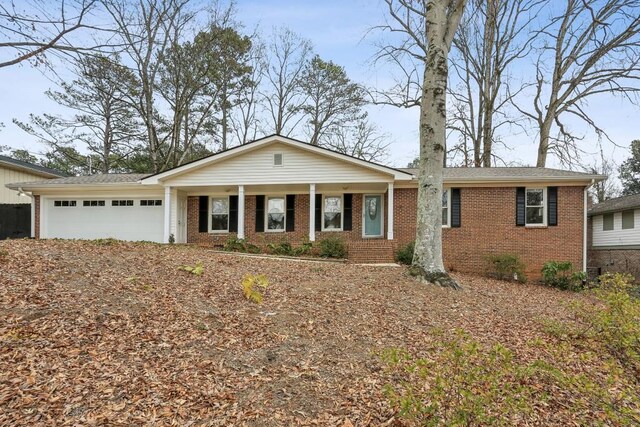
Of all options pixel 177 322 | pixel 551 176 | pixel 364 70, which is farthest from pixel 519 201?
pixel 177 322

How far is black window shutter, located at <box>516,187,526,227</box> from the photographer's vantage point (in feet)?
43.0

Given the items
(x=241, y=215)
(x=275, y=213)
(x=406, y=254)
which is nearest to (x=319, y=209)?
(x=275, y=213)

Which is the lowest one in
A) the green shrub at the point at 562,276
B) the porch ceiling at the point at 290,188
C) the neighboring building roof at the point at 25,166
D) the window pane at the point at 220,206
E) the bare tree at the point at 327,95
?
the green shrub at the point at 562,276

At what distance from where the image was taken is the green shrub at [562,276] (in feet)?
38.7

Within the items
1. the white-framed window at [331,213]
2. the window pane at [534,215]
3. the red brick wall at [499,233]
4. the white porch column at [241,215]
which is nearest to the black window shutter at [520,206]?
the red brick wall at [499,233]

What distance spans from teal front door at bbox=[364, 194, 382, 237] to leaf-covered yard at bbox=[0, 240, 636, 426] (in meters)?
7.63

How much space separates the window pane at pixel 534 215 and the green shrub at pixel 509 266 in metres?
1.81

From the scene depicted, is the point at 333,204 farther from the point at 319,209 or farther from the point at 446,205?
the point at 446,205

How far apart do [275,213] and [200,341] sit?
11280 millimetres

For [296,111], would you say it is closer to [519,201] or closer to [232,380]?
[519,201]

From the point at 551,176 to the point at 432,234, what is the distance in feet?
23.7

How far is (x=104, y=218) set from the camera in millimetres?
15312

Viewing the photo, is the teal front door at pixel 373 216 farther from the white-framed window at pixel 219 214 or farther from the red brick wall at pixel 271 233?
the white-framed window at pixel 219 214

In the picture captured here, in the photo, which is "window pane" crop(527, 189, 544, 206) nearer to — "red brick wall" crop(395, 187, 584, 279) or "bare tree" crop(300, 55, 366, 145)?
"red brick wall" crop(395, 187, 584, 279)
